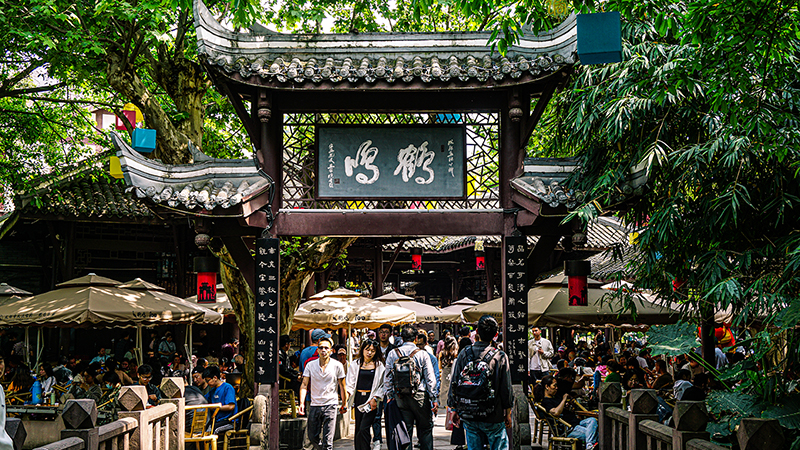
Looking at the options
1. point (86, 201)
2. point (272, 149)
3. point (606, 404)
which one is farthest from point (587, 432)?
point (86, 201)

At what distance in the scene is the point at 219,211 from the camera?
7.82 m

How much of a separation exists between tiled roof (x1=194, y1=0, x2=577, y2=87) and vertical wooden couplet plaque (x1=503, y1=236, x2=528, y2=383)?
1973 millimetres

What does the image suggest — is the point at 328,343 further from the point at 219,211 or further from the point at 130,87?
the point at 130,87

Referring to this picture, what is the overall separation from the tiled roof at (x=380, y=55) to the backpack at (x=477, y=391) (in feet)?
10.9

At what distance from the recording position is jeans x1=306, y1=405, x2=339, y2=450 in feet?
28.9

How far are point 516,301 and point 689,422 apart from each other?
12.0 feet

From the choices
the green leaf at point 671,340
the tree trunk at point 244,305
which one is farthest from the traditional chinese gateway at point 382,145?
the tree trunk at point 244,305

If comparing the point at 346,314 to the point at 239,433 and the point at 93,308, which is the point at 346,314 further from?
the point at 239,433

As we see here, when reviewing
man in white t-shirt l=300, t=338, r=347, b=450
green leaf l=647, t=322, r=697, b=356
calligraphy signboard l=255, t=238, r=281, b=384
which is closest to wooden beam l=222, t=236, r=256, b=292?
calligraphy signboard l=255, t=238, r=281, b=384

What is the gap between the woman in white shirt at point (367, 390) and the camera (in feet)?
27.7

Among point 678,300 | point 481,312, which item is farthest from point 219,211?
point 481,312

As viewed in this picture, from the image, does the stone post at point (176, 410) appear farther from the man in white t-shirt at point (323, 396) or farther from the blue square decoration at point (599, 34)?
the blue square decoration at point (599, 34)

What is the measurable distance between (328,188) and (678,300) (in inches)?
170

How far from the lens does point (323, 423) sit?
8.88m
